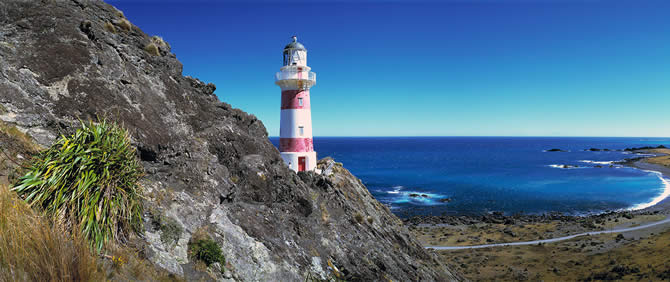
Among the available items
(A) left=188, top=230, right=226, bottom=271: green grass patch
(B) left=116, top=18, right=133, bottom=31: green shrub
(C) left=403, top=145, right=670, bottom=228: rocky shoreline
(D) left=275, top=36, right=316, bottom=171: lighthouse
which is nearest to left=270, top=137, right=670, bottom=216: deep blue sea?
(C) left=403, top=145, right=670, bottom=228: rocky shoreline

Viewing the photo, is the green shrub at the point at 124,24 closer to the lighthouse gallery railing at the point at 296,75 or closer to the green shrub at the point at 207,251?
the green shrub at the point at 207,251

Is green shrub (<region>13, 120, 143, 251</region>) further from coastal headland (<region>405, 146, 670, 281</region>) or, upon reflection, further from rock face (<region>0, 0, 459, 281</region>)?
coastal headland (<region>405, 146, 670, 281</region>)

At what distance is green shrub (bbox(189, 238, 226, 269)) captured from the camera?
871 cm

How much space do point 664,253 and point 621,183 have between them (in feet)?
227

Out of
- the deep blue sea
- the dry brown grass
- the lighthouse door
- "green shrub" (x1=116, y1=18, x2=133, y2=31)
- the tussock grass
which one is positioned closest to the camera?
the dry brown grass

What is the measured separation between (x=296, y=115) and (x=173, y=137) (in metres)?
13.9

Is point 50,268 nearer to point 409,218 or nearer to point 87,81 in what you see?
point 87,81

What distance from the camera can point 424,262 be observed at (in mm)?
21578

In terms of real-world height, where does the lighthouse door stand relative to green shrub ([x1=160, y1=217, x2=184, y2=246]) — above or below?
above

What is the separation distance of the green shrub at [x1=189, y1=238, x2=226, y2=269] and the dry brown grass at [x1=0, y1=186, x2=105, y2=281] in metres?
3.64

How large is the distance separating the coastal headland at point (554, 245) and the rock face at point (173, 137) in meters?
19.9

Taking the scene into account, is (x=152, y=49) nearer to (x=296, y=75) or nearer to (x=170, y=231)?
(x=170, y=231)

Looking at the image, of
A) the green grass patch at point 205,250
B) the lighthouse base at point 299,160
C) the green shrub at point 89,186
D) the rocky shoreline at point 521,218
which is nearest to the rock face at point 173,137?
the green grass patch at point 205,250

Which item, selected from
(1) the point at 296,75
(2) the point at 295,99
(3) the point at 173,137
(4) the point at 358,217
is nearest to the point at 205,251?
(3) the point at 173,137
